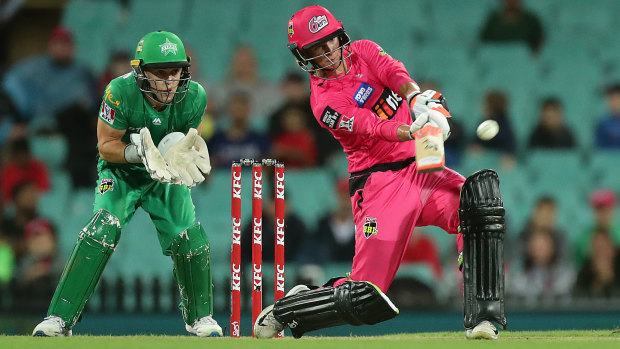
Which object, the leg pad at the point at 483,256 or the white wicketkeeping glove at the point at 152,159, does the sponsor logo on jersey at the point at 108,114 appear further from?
the leg pad at the point at 483,256

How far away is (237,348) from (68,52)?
7.06 metres

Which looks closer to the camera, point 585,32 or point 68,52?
point 68,52

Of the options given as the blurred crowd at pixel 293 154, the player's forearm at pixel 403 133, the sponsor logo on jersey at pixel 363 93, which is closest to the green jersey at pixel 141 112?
the sponsor logo on jersey at pixel 363 93

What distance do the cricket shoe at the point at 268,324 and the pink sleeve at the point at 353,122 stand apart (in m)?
0.90

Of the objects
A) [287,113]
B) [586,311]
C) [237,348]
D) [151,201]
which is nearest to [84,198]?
[287,113]

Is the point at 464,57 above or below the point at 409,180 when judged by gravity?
above

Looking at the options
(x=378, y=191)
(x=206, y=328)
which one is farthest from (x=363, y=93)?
(x=206, y=328)

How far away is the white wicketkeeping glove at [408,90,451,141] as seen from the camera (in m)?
4.64

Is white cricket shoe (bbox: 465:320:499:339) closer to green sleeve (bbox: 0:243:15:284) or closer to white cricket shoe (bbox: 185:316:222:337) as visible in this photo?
white cricket shoe (bbox: 185:316:222:337)

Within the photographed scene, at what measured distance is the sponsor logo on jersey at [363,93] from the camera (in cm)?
529

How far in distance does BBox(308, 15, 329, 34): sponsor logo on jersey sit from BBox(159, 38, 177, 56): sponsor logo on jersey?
777mm

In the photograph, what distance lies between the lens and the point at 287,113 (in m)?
9.90

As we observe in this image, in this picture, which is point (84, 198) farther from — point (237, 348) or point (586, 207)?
point (237, 348)

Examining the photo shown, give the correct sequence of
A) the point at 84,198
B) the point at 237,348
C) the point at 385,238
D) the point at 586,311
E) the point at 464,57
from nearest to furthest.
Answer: the point at 237,348 < the point at 385,238 < the point at 586,311 < the point at 84,198 < the point at 464,57
